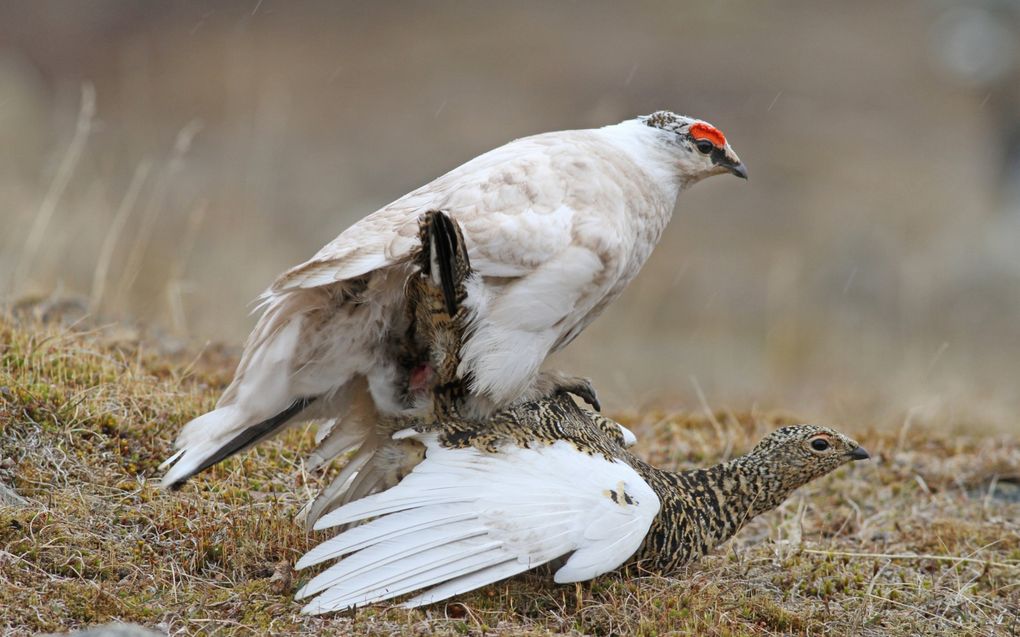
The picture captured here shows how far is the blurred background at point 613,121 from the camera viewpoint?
8234 millimetres

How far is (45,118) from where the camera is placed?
12.6 m

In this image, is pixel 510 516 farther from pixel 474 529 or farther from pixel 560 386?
pixel 560 386

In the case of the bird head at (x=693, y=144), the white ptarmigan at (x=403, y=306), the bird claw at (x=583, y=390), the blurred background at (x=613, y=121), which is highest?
the bird head at (x=693, y=144)

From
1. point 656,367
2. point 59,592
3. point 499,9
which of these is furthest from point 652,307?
point 499,9

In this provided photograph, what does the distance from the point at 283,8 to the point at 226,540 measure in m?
20.6

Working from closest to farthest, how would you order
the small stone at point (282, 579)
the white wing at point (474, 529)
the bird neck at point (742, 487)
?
1. the white wing at point (474, 529)
2. the small stone at point (282, 579)
3. the bird neck at point (742, 487)

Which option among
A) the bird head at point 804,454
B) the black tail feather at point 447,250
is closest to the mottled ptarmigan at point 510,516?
the bird head at point 804,454

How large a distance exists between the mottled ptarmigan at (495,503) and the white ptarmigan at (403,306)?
109 millimetres

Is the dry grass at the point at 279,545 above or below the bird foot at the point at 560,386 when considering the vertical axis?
below

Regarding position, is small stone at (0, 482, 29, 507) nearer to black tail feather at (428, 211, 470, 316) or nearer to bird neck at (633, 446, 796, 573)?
black tail feather at (428, 211, 470, 316)

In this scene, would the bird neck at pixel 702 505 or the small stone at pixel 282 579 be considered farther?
the bird neck at pixel 702 505

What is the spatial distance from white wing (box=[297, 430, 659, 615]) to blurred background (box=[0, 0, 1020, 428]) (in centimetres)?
264

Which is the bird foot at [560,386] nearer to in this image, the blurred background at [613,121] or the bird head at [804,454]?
the bird head at [804,454]

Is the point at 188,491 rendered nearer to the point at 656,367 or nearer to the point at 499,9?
the point at 656,367
